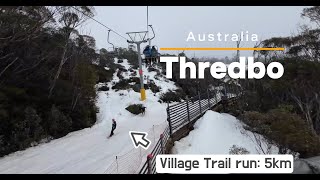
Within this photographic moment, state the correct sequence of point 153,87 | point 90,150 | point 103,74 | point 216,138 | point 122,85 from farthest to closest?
point 103,74 < point 122,85 < point 153,87 < point 90,150 < point 216,138

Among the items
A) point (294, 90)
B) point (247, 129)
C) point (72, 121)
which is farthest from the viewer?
point (72, 121)

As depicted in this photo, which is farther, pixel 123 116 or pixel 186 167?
pixel 123 116

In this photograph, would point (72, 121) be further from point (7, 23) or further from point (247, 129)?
point (247, 129)

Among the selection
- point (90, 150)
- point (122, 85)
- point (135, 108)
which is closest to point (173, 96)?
point (122, 85)

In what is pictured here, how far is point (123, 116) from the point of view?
83.5ft

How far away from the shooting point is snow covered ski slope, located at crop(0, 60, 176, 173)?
41.1 ft

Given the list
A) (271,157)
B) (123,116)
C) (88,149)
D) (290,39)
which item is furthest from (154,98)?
(271,157)

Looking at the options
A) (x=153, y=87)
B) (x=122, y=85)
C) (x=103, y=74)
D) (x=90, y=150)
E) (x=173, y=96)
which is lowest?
(x=90, y=150)

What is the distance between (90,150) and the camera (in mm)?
15477

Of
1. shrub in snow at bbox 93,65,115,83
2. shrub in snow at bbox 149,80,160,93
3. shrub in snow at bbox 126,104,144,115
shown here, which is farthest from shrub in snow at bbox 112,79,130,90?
shrub in snow at bbox 126,104,144,115

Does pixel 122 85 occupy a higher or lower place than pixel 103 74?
lower

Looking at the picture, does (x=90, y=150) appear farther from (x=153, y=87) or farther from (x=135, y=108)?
(x=153, y=87)

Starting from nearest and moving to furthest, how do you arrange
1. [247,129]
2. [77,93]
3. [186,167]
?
[186,167], [247,129], [77,93]

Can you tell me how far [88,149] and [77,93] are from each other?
7320mm
